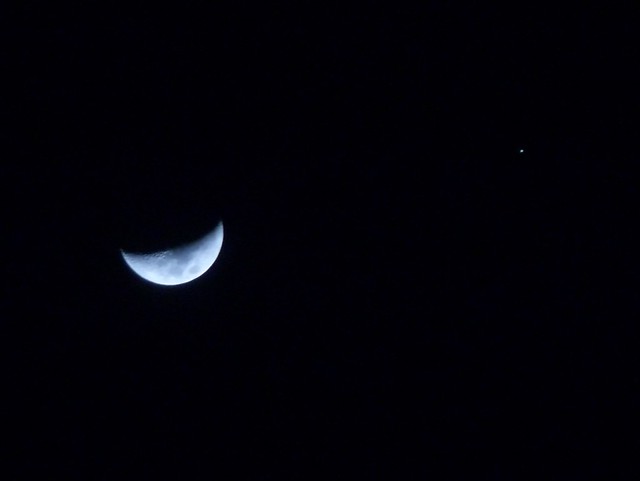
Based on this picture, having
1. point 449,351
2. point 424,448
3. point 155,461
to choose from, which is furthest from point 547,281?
point 155,461

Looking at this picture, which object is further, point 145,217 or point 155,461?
point 155,461

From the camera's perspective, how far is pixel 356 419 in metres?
3.45

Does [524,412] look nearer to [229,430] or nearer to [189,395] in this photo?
[229,430]

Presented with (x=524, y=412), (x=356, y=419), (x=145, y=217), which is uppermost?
(x=145, y=217)

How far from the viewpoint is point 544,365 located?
326 centimetres

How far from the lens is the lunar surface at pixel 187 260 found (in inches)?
123

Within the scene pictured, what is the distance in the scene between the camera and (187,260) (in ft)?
10.3

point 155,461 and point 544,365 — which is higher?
point 155,461

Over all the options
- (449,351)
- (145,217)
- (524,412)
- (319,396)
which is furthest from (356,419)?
(145,217)

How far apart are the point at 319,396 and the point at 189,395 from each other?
1110 millimetres

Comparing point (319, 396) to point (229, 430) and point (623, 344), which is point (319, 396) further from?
point (623, 344)

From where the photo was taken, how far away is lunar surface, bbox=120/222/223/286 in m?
3.12

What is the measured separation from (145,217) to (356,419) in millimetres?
2395

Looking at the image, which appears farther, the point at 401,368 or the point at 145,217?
the point at 401,368
